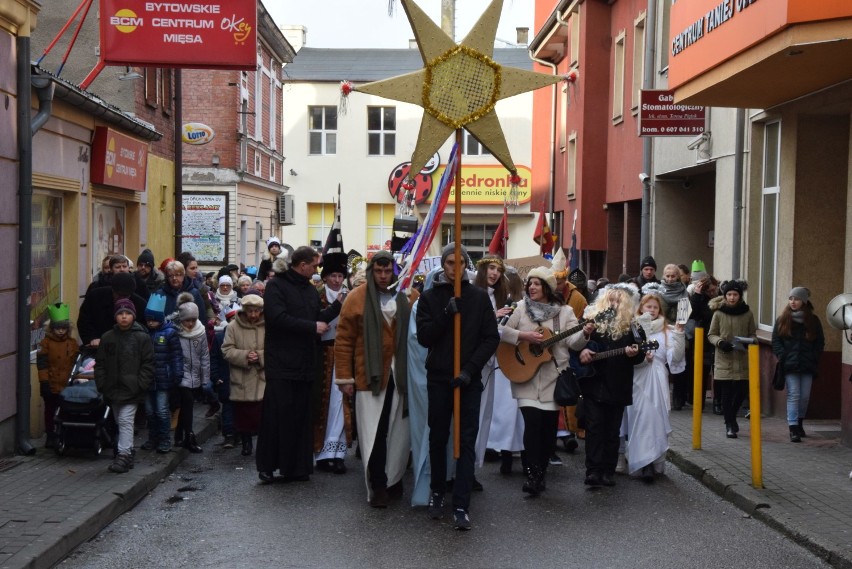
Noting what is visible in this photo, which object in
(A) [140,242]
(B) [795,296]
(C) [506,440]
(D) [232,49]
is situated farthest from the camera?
(A) [140,242]

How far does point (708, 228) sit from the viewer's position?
22.1m

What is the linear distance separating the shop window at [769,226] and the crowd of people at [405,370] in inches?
118

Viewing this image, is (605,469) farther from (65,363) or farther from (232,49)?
(232,49)

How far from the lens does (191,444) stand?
11.5 meters

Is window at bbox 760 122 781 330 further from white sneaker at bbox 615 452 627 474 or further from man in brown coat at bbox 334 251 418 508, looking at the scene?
man in brown coat at bbox 334 251 418 508

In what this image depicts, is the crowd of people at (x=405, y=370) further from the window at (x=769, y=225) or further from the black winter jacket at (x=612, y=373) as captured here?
the window at (x=769, y=225)

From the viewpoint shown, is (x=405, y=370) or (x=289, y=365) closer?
(x=405, y=370)

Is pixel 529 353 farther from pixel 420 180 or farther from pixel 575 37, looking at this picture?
pixel 420 180

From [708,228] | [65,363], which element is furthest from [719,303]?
[708,228]

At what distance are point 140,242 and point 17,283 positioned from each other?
Result: 7373mm

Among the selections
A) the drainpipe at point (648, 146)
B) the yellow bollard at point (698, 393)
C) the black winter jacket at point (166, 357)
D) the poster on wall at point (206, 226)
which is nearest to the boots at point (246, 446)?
the black winter jacket at point (166, 357)

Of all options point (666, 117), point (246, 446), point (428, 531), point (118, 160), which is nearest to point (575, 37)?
point (666, 117)

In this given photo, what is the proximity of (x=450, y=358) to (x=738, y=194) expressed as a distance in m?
8.76

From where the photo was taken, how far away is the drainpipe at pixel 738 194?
52.4 ft
